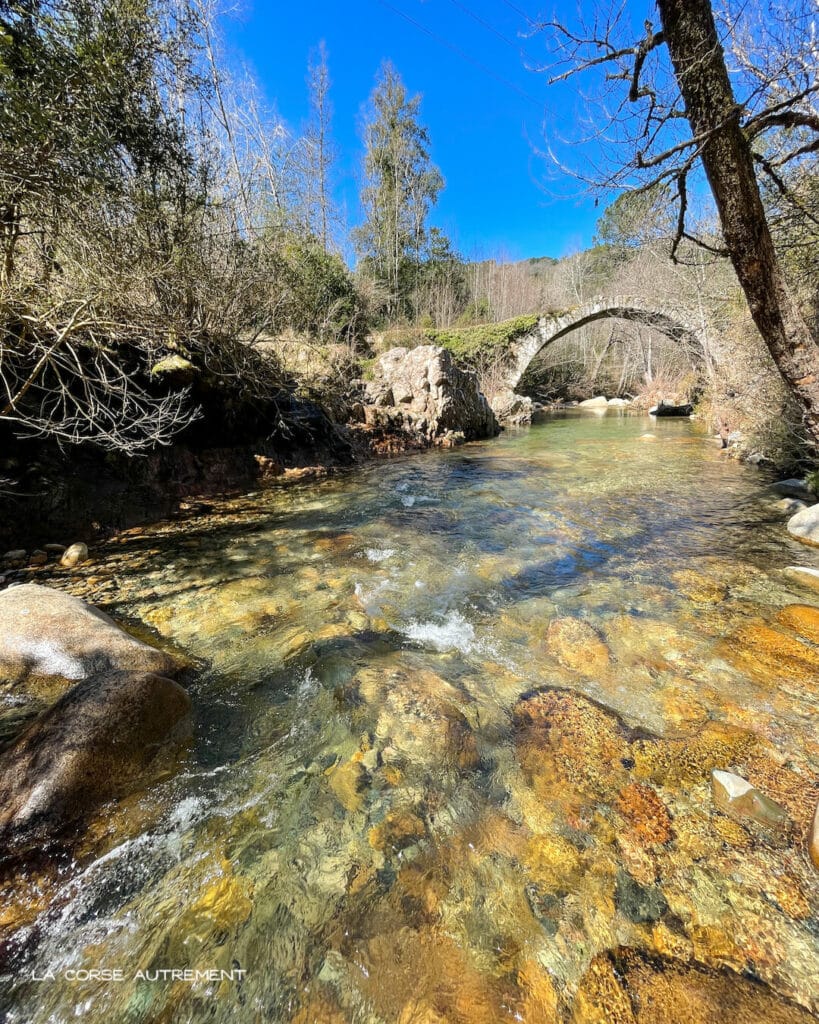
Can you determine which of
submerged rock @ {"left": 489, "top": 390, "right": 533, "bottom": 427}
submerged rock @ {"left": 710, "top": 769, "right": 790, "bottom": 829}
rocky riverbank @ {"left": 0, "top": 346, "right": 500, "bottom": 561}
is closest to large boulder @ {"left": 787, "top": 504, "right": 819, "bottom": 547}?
submerged rock @ {"left": 710, "top": 769, "right": 790, "bottom": 829}

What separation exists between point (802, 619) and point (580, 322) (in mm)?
19911

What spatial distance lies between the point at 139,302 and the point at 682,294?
17710mm

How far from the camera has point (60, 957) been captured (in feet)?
3.73

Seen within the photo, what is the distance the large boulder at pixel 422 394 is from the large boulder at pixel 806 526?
8.67m

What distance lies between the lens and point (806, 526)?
13.1 feet

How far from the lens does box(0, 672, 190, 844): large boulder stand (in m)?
1.46

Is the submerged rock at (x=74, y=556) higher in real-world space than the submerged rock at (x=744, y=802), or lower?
higher

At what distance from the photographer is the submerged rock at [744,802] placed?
1479 mm

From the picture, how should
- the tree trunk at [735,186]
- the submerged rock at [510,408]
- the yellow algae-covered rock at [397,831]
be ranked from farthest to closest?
Result: 1. the submerged rock at [510,408]
2. the tree trunk at [735,186]
3. the yellow algae-covered rock at [397,831]

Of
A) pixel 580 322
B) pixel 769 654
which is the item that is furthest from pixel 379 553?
pixel 580 322

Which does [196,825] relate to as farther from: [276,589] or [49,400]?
[49,400]

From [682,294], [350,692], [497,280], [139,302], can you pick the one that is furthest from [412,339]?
[350,692]

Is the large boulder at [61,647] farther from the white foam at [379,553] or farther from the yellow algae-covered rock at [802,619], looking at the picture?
the yellow algae-covered rock at [802,619]

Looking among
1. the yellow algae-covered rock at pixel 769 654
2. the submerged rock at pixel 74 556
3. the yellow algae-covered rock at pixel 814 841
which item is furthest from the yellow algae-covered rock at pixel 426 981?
the submerged rock at pixel 74 556
